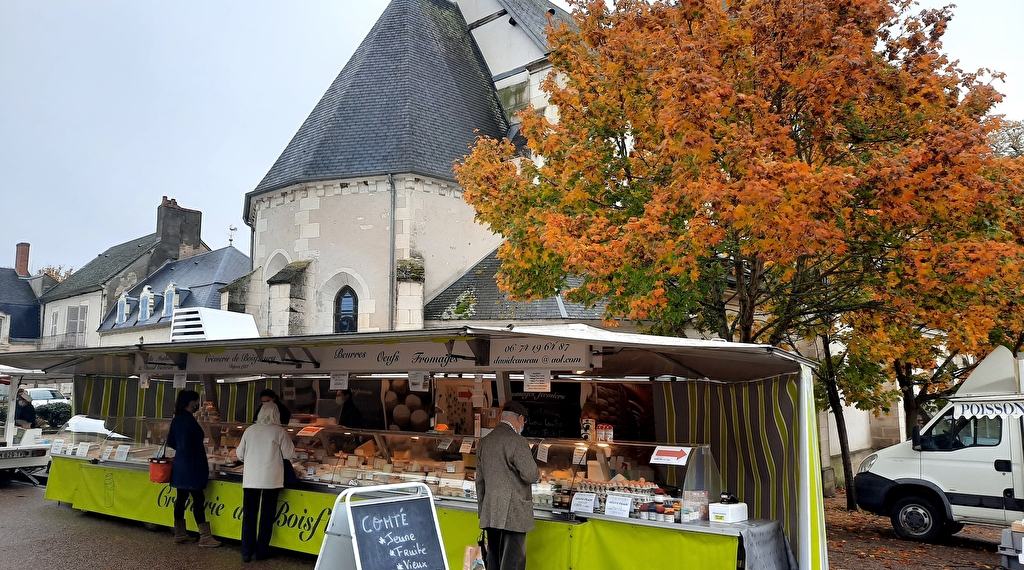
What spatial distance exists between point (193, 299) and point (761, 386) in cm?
3179

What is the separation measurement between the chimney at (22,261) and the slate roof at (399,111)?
35399 mm

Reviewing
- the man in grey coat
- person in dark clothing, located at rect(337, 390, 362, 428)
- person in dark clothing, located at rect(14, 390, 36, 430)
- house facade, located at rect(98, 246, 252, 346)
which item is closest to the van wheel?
the man in grey coat

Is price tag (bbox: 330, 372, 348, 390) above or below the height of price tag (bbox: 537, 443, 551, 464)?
above

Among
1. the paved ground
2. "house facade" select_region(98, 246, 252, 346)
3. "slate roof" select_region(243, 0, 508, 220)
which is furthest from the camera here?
"house facade" select_region(98, 246, 252, 346)

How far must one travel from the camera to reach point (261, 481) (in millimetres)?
8141

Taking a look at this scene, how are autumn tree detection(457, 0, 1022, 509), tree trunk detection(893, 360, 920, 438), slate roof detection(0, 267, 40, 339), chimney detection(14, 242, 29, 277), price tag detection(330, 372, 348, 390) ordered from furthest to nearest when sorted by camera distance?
chimney detection(14, 242, 29, 277), slate roof detection(0, 267, 40, 339), tree trunk detection(893, 360, 920, 438), price tag detection(330, 372, 348, 390), autumn tree detection(457, 0, 1022, 509)

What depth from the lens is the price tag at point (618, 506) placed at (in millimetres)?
6398

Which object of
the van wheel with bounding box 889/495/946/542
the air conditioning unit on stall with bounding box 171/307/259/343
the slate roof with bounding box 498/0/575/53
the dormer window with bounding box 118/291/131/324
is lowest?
the van wheel with bounding box 889/495/946/542

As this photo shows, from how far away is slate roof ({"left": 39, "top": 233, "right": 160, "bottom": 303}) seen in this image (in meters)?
40.8

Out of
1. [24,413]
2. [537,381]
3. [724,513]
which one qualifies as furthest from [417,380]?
[24,413]

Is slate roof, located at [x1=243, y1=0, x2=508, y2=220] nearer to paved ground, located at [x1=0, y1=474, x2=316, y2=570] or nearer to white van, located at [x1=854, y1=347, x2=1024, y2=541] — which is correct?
paved ground, located at [x1=0, y1=474, x2=316, y2=570]

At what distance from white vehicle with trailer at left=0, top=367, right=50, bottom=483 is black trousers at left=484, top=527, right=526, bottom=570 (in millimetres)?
11168

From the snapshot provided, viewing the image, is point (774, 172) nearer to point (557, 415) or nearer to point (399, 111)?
point (557, 415)

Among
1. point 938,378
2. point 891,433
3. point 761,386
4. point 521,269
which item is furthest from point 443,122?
point 891,433
